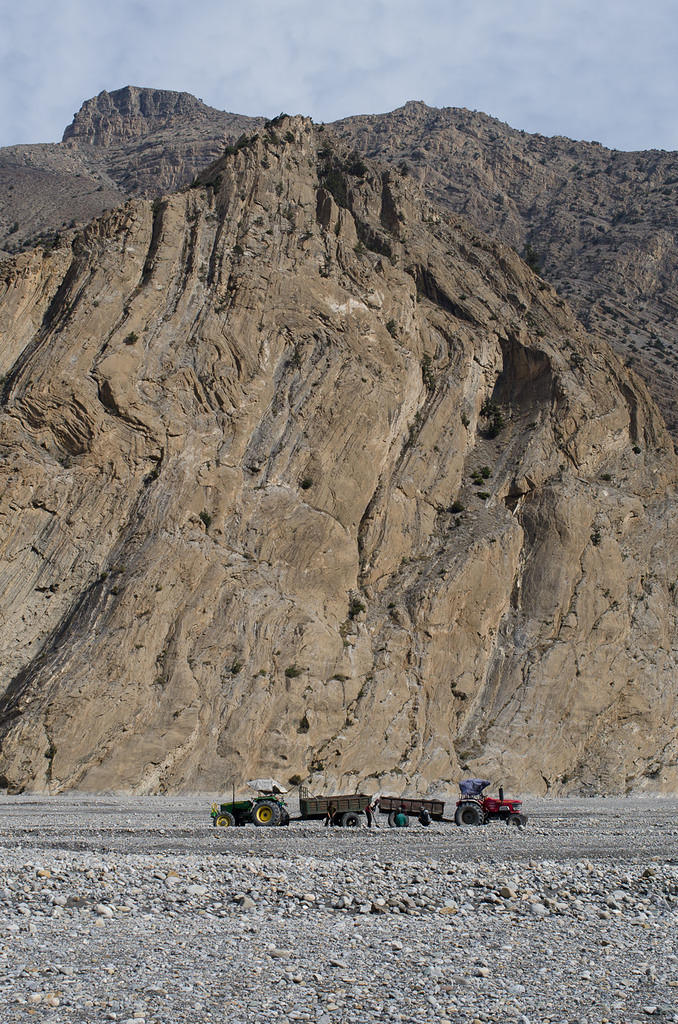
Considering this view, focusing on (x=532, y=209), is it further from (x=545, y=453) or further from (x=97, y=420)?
(x=97, y=420)

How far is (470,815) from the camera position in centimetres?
2605

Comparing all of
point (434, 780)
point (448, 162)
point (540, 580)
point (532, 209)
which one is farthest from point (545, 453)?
point (448, 162)

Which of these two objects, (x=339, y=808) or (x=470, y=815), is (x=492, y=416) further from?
(x=339, y=808)

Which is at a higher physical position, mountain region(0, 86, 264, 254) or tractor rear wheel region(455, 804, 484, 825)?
Answer: mountain region(0, 86, 264, 254)

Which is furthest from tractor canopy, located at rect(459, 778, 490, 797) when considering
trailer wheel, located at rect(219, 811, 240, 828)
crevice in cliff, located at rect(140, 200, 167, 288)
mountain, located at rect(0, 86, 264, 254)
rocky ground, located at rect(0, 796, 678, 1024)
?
mountain, located at rect(0, 86, 264, 254)

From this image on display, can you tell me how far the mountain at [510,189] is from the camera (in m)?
84.5

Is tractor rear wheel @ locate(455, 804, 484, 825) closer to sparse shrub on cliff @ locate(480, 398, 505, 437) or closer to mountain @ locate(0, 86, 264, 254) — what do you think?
sparse shrub on cliff @ locate(480, 398, 505, 437)

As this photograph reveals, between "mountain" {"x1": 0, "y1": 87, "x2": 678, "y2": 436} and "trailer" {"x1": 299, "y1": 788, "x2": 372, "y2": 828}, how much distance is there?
161ft

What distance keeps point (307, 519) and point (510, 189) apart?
274 feet

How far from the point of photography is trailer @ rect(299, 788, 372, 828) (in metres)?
25.0

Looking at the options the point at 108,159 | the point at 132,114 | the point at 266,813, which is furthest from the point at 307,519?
the point at 132,114

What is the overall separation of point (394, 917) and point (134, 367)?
1383 inches

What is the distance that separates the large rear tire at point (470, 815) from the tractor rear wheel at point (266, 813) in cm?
490

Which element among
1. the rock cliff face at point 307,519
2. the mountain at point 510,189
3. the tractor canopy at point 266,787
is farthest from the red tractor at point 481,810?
the mountain at point 510,189
